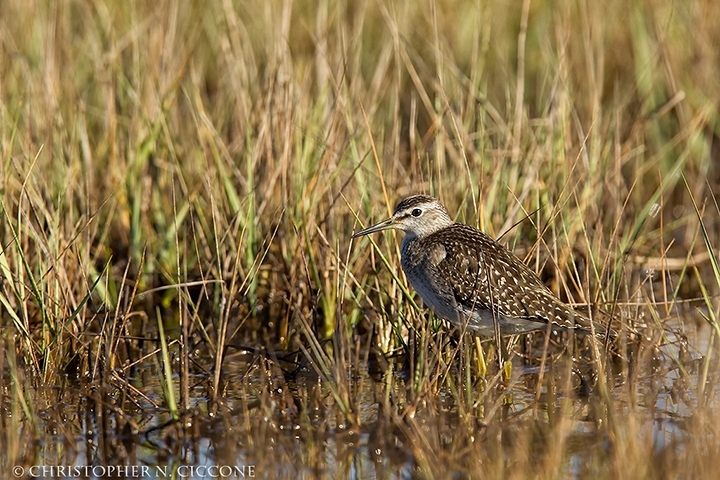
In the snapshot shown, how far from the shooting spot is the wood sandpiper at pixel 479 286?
7.13 meters

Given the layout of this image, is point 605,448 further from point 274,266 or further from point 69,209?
point 69,209

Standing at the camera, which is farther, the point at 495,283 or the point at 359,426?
the point at 495,283

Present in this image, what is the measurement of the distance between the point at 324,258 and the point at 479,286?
1.64 m

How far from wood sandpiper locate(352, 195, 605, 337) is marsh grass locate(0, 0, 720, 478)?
0.25 m

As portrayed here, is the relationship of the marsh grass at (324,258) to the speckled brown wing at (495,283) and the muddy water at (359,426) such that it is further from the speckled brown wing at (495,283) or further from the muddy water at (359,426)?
the speckled brown wing at (495,283)

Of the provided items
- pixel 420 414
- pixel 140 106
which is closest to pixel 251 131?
pixel 140 106

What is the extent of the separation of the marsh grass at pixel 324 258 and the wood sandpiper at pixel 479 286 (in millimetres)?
246

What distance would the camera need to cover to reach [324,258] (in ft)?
27.6

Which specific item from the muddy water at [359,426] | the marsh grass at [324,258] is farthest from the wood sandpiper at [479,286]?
the muddy water at [359,426]

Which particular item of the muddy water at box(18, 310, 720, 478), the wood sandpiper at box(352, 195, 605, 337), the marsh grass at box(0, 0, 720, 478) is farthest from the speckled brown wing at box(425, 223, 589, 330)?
the muddy water at box(18, 310, 720, 478)

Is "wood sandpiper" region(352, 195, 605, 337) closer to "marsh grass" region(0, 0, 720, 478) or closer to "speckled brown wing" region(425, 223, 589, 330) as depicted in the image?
"speckled brown wing" region(425, 223, 589, 330)

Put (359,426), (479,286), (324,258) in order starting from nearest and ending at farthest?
(359,426)
(479,286)
(324,258)

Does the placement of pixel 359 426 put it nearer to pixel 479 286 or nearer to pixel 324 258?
pixel 479 286

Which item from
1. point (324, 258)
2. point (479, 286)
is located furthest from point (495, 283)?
point (324, 258)
